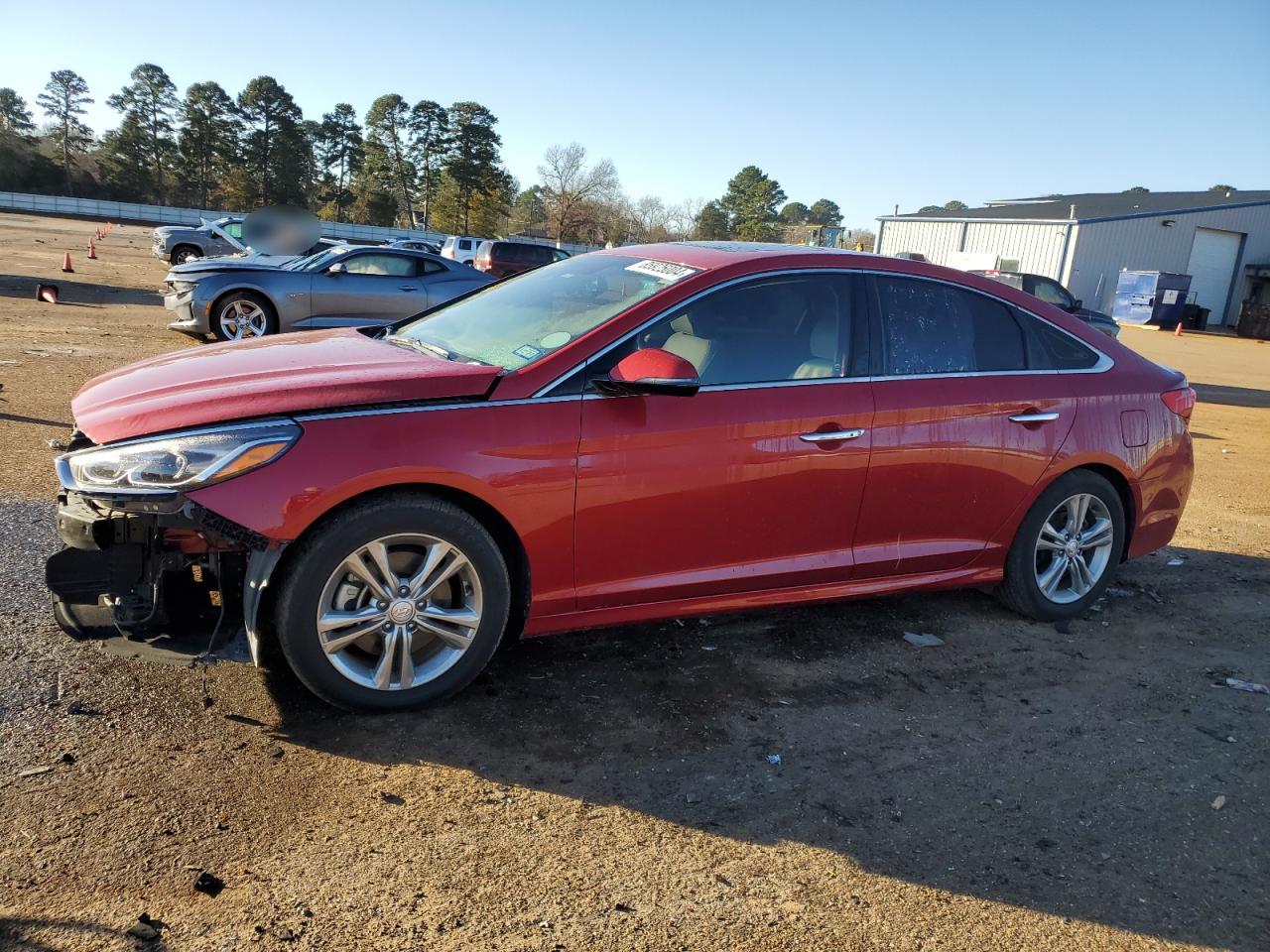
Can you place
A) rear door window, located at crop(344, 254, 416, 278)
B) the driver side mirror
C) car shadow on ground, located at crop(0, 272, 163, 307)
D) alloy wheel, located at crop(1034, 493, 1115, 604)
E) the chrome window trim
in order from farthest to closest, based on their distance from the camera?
car shadow on ground, located at crop(0, 272, 163, 307)
rear door window, located at crop(344, 254, 416, 278)
alloy wheel, located at crop(1034, 493, 1115, 604)
the chrome window trim
the driver side mirror

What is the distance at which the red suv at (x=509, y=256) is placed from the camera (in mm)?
26625

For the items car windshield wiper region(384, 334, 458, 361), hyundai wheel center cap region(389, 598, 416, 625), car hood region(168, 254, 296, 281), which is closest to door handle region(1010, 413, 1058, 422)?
car windshield wiper region(384, 334, 458, 361)

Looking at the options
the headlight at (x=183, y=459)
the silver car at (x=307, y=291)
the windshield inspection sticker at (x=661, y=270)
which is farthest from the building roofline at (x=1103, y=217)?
the headlight at (x=183, y=459)

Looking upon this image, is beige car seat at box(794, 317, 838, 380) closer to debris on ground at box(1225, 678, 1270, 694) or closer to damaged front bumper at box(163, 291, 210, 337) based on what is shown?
debris on ground at box(1225, 678, 1270, 694)

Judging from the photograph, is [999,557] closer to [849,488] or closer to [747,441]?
[849,488]

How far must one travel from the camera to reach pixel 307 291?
39.6 feet

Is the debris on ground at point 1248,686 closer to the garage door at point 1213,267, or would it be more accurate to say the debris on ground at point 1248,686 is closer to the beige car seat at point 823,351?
the beige car seat at point 823,351

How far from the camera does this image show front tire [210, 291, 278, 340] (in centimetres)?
1148

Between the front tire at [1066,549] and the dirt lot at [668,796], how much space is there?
0.69ft

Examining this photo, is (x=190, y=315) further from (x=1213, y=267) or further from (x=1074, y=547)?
(x=1213, y=267)

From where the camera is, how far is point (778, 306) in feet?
13.2

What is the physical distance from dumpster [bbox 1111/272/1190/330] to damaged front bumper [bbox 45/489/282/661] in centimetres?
4143

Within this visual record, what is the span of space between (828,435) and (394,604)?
193cm

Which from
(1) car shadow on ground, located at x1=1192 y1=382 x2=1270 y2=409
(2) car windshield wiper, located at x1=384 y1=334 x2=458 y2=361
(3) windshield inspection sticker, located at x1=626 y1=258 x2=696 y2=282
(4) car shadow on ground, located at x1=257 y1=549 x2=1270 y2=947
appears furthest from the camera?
(1) car shadow on ground, located at x1=1192 y1=382 x2=1270 y2=409
